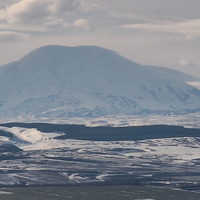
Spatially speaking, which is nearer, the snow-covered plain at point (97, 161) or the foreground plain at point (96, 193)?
the foreground plain at point (96, 193)

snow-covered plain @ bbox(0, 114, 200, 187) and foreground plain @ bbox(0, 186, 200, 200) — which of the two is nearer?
foreground plain @ bbox(0, 186, 200, 200)

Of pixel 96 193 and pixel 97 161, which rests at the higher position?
pixel 97 161

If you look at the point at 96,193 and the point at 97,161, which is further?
the point at 97,161

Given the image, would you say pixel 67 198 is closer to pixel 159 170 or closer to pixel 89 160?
pixel 159 170

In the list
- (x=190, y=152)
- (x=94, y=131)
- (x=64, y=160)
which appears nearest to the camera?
(x=64, y=160)

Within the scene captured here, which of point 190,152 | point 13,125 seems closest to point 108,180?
point 190,152

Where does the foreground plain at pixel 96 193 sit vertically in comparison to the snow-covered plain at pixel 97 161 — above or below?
below

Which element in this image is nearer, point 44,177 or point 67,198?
point 67,198

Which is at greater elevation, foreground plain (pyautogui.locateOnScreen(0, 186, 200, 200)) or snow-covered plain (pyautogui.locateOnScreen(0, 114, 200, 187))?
snow-covered plain (pyautogui.locateOnScreen(0, 114, 200, 187))

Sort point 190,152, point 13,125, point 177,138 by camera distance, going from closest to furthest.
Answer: point 190,152, point 177,138, point 13,125

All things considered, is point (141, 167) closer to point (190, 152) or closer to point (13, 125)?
point (190, 152)
